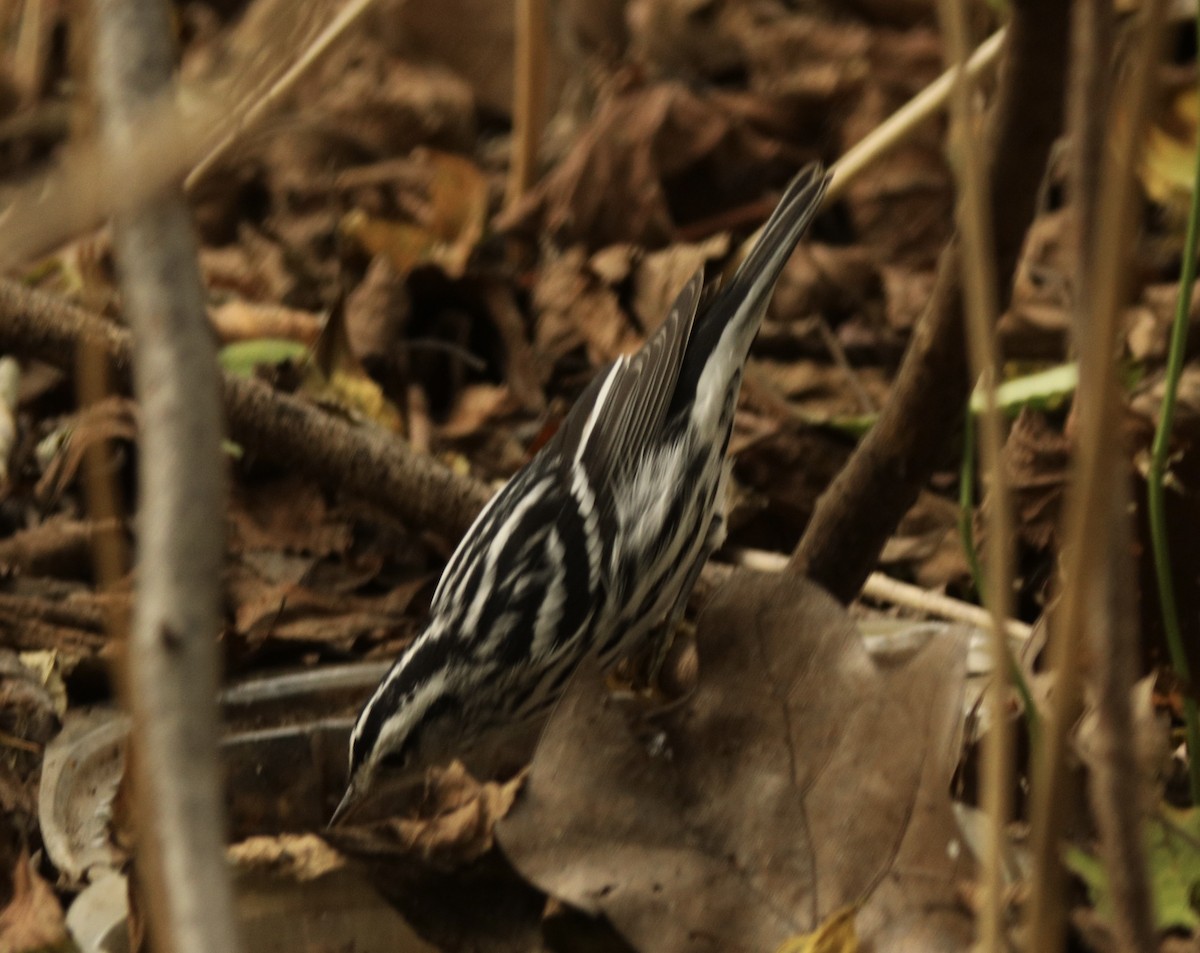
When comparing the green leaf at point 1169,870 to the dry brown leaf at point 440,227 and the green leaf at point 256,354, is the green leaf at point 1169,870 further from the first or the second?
the dry brown leaf at point 440,227

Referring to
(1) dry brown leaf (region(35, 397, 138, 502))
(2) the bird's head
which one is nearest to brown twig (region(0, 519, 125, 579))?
(1) dry brown leaf (region(35, 397, 138, 502))

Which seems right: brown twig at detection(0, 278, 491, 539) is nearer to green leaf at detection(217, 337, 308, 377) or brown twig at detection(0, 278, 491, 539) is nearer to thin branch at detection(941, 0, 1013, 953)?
green leaf at detection(217, 337, 308, 377)

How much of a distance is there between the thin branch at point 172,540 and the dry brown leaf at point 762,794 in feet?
4.60

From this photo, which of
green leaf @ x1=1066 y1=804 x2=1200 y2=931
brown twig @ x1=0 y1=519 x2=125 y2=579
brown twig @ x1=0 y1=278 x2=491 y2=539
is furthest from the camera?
brown twig @ x1=0 y1=519 x2=125 y2=579

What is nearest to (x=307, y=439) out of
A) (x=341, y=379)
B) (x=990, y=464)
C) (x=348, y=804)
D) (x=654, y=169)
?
(x=341, y=379)

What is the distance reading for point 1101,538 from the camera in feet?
3.35

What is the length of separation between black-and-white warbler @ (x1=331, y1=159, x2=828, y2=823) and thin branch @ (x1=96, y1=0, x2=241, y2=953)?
1854 millimetres

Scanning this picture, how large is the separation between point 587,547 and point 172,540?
2.28m

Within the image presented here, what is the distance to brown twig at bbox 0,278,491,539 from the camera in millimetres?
3232

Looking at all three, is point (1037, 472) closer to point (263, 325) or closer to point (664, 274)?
point (664, 274)

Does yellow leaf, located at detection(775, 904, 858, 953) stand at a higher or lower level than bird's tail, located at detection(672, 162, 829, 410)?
lower

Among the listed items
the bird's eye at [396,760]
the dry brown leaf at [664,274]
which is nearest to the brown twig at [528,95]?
the dry brown leaf at [664,274]

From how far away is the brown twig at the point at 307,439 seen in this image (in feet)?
10.6

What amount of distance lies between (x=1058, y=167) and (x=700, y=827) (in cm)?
308
